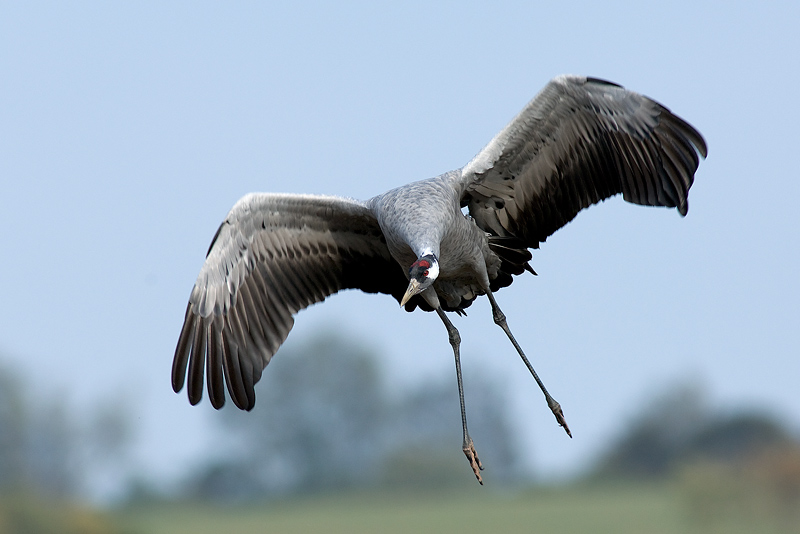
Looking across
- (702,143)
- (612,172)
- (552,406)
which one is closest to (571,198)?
(612,172)

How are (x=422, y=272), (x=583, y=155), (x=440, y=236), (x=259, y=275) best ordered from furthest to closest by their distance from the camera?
(x=259, y=275) → (x=583, y=155) → (x=440, y=236) → (x=422, y=272)

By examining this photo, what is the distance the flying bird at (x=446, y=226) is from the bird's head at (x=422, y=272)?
1.9 inches

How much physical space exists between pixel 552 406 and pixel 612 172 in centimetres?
234

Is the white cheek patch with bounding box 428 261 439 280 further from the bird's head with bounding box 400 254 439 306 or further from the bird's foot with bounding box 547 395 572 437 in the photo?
the bird's foot with bounding box 547 395 572 437

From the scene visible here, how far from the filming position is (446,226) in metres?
9.98

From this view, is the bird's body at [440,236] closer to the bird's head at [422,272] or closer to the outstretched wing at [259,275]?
the bird's head at [422,272]

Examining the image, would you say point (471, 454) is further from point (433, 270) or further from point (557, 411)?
point (433, 270)

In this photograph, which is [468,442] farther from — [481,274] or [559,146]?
[559,146]

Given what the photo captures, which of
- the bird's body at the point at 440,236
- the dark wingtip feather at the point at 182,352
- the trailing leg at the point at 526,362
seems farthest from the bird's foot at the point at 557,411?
the dark wingtip feather at the point at 182,352

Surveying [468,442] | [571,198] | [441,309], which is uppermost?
[571,198]

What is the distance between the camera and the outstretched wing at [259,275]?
35.1 feet

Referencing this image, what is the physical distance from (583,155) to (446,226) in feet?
5.21

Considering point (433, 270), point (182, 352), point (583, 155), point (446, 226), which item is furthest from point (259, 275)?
point (583, 155)

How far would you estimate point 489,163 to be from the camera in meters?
10.4
